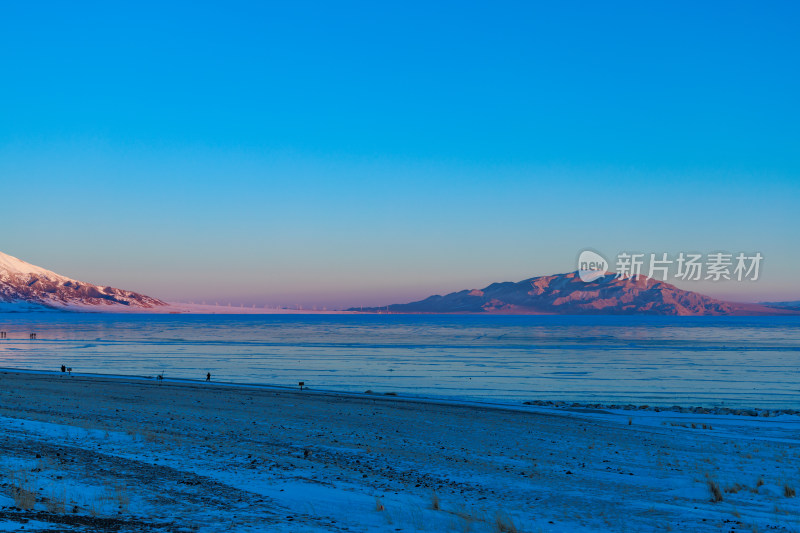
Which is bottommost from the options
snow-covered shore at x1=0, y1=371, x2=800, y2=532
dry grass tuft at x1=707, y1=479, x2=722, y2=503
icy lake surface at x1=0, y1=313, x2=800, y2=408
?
icy lake surface at x1=0, y1=313, x2=800, y2=408

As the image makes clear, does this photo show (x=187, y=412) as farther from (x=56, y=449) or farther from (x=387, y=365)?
(x=387, y=365)

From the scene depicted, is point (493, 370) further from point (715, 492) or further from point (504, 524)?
point (504, 524)

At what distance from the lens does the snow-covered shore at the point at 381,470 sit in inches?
364

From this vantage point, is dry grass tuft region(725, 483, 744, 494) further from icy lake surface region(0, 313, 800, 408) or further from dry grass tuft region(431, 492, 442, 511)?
icy lake surface region(0, 313, 800, 408)

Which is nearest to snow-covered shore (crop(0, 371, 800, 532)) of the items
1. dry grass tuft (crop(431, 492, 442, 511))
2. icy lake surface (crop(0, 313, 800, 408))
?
dry grass tuft (crop(431, 492, 442, 511))

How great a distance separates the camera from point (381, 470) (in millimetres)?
12898

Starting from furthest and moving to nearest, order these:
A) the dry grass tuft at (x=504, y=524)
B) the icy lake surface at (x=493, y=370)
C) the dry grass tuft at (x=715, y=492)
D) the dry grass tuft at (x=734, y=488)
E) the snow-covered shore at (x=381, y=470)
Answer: the icy lake surface at (x=493, y=370)
the dry grass tuft at (x=734, y=488)
the dry grass tuft at (x=715, y=492)
the snow-covered shore at (x=381, y=470)
the dry grass tuft at (x=504, y=524)

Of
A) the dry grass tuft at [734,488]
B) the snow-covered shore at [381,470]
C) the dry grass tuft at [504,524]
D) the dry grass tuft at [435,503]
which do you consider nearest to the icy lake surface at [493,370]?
the snow-covered shore at [381,470]

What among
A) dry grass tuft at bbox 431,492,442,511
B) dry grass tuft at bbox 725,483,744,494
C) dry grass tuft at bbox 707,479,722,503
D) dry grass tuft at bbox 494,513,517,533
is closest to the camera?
dry grass tuft at bbox 494,513,517,533

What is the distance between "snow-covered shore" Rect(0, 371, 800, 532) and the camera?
30.3ft

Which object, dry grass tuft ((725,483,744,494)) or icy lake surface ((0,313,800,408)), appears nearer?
dry grass tuft ((725,483,744,494))

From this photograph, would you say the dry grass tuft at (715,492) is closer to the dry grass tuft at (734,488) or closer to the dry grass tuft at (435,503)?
the dry grass tuft at (734,488)

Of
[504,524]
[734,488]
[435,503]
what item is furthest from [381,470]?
[734,488]

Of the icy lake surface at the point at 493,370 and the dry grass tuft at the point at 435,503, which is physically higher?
the dry grass tuft at the point at 435,503
